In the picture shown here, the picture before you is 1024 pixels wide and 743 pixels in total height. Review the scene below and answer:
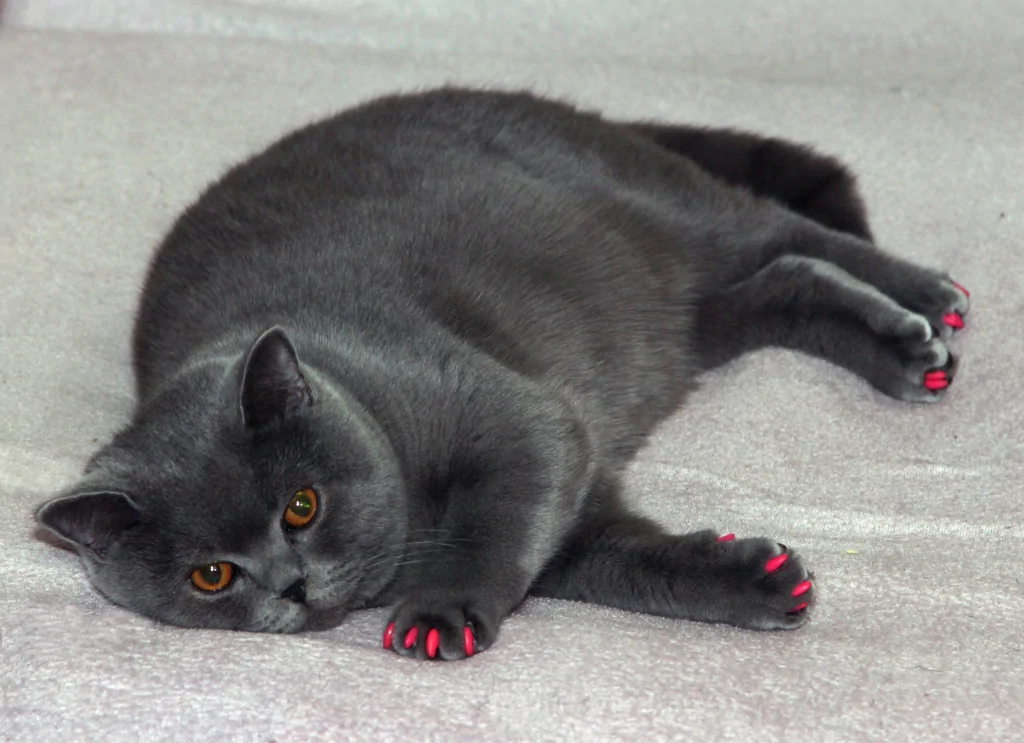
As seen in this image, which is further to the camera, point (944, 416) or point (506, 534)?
point (944, 416)

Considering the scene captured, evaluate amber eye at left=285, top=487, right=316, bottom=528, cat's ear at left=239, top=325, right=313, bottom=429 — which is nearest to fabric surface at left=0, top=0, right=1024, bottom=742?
amber eye at left=285, top=487, right=316, bottom=528

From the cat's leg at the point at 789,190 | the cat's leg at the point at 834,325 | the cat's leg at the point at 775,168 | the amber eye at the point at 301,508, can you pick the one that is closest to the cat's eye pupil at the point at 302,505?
the amber eye at the point at 301,508

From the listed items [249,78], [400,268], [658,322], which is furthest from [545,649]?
[249,78]

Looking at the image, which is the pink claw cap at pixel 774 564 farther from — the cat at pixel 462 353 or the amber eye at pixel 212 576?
the amber eye at pixel 212 576

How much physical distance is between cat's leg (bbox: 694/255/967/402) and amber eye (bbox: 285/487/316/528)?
2.88 ft

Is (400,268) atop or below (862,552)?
atop

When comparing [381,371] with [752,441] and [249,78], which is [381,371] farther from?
[249,78]

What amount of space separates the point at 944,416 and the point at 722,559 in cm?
59

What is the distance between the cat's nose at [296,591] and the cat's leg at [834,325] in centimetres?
91

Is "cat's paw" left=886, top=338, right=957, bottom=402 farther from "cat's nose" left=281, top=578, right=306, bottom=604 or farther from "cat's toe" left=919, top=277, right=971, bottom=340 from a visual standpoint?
"cat's nose" left=281, top=578, right=306, bottom=604

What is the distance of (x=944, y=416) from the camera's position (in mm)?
1847

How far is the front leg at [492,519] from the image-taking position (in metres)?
1.40

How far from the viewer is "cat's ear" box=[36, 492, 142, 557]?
1.31 m

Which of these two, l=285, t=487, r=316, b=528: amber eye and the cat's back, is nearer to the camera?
l=285, t=487, r=316, b=528: amber eye
